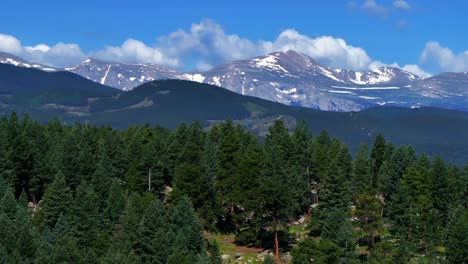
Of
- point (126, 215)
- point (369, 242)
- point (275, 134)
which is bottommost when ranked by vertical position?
point (369, 242)

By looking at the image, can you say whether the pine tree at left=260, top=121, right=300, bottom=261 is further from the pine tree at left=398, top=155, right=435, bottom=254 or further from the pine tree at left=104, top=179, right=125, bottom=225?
the pine tree at left=104, top=179, right=125, bottom=225

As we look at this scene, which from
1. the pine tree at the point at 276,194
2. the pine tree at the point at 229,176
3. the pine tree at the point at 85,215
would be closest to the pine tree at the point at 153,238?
the pine tree at the point at 85,215

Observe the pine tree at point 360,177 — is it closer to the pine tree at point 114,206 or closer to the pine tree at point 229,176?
the pine tree at point 229,176

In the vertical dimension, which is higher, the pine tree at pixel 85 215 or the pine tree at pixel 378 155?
the pine tree at pixel 378 155

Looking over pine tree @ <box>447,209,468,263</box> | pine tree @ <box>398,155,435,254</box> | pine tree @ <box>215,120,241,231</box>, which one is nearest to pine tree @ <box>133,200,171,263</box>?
pine tree @ <box>215,120,241,231</box>

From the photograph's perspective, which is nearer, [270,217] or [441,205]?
[270,217]

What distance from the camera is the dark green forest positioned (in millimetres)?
70000

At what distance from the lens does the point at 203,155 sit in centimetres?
11062

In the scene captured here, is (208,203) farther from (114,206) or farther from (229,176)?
(114,206)

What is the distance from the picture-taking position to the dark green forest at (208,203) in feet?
230

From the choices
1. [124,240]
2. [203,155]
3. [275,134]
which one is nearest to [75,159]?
[203,155]

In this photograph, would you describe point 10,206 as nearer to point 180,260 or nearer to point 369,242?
point 180,260

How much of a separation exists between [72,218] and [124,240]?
1167 centimetres

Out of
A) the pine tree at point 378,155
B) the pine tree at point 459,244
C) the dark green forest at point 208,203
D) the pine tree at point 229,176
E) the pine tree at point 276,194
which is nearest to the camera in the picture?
the dark green forest at point 208,203
